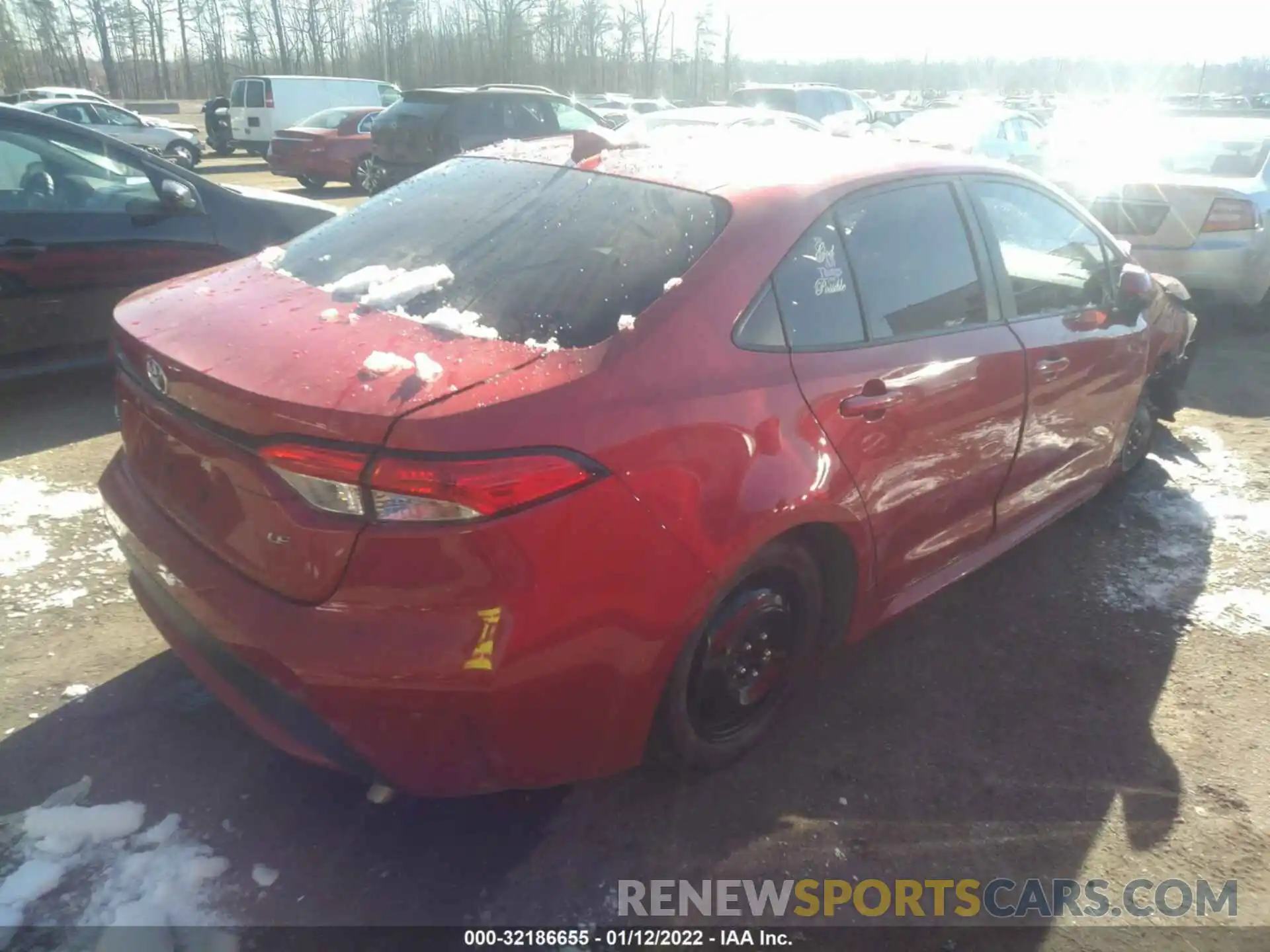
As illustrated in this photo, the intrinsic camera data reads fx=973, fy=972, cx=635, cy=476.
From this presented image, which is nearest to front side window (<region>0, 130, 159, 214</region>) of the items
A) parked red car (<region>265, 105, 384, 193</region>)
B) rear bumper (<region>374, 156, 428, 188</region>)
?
rear bumper (<region>374, 156, 428, 188</region>)

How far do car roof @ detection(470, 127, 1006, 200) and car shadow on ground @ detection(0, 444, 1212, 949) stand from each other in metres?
1.47

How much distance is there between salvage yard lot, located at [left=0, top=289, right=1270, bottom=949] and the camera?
2.37 meters

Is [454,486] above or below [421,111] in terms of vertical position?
below

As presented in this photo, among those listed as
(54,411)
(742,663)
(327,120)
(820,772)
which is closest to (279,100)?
(327,120)

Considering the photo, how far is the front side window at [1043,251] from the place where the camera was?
3.32 meters

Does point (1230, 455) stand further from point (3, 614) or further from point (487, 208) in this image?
point (3, 614)

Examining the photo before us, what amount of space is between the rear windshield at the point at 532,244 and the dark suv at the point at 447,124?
9863mm

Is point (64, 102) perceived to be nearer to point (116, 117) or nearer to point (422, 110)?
point (116, 117)

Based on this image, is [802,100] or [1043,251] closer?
[1043,251]

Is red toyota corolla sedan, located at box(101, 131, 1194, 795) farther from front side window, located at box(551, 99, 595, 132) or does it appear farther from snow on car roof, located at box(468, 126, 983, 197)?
front side window, located at box(551, 99, 595, 132)

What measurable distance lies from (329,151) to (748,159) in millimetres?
15593

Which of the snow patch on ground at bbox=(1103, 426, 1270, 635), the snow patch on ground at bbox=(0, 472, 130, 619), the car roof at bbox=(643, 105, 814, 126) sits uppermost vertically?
the car roof at bbox=(643, 105, 814, 126)

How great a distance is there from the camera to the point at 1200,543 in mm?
4203

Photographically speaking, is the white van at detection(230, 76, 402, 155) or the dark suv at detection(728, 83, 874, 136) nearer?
the dark suv at detection(728, 83, 874, 136)
